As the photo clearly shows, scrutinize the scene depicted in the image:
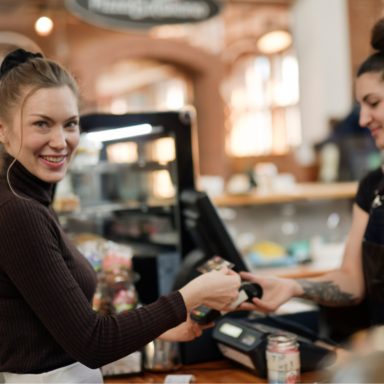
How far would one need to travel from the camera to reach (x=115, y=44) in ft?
22.2

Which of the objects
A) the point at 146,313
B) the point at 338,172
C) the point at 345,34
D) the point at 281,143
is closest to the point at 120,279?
the point at 146,313

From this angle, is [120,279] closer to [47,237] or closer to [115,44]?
[47,237]

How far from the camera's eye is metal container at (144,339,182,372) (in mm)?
1486

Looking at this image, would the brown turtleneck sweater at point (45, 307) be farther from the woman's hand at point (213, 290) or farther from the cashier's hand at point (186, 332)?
the cashier's hand at point (186, 332)

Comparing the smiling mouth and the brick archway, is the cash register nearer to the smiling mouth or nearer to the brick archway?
the smiling mouth

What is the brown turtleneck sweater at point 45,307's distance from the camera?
1014mm

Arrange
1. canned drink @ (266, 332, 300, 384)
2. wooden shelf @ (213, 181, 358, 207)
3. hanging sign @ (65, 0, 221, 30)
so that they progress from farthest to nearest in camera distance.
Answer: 1. wooden shelf @ (213, 181, 358, 207)
2. hanging sign @ (65, 0, 221, 30)
3. canned drink @ (266, 332, 300, 384)

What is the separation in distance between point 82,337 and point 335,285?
0.99 meters

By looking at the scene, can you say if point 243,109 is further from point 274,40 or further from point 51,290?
point 51,290

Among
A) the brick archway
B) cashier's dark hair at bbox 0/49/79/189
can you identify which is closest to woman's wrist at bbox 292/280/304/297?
cashier's dark hair at bbox 0/49/79/189

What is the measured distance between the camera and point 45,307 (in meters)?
1.01

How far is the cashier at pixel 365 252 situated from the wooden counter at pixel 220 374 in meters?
0.21

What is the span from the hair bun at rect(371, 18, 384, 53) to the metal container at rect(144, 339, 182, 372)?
116cm

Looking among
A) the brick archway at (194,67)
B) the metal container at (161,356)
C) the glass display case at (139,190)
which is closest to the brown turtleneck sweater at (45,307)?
the metal container at (161,356)
